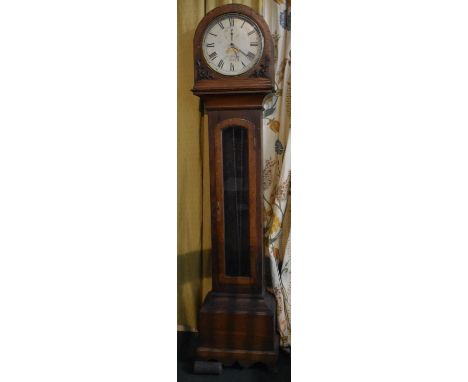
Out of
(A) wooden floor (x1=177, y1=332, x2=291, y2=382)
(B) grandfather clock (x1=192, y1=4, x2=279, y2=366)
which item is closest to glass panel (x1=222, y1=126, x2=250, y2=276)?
(B) grandfather clock (x1=192, y1=4, x2=279, y2=366)

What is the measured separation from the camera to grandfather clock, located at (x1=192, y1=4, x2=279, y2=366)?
1.30 meters

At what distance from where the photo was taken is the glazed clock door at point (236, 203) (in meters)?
1.35

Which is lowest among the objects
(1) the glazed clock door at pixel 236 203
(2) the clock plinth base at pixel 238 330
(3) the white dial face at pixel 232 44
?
(2) the clock plinth base at pixel 238 330

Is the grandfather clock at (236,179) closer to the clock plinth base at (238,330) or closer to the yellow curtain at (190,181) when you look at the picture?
the clock plinth base at (238,330)

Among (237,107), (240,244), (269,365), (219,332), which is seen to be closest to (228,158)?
(237,107)

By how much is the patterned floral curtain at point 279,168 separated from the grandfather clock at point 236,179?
0.09 metres

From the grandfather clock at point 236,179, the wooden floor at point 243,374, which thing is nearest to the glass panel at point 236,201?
the grandfather clock at point 236,179

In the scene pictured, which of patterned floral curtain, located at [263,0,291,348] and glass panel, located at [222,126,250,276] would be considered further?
patterned floral curtain, located at [263,0,291,348]

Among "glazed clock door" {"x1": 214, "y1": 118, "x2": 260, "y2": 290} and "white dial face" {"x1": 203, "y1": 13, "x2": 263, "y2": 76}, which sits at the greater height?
"white dial face" {"x1": 203, "y1": 13, "x2": 263, "y2": 76}

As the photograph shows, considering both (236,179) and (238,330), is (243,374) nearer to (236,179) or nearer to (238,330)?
(238,330)

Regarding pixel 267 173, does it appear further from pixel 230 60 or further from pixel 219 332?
pixel 219 332

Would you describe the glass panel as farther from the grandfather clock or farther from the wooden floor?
the wooden floor

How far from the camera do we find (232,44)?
4.27 feet

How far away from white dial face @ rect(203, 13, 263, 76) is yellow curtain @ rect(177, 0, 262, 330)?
0.65 feet
